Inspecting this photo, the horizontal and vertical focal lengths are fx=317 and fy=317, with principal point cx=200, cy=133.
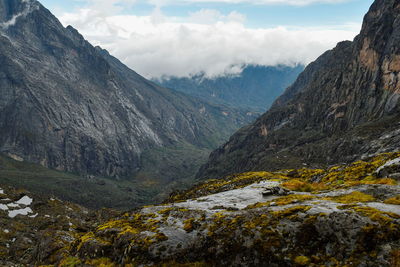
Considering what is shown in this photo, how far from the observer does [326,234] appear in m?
23.4

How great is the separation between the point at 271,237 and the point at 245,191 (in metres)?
17.9

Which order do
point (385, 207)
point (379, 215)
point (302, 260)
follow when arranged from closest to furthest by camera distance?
point (302, 260)
point (379, 215)
point (385, 207)

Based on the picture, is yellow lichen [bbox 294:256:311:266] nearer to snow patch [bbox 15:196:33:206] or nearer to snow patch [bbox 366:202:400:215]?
snow patch [bbox 366:202:400:215]

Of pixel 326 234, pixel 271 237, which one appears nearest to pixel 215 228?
pixel 271 237

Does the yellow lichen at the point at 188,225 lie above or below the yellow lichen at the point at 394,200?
below

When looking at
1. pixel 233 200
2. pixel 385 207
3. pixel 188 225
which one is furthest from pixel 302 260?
pixel 233 200

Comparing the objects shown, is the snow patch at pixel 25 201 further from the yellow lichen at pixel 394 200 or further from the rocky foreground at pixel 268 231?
the yellow lichen at pixel 394 200

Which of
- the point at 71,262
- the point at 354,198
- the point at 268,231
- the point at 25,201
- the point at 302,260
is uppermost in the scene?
the point at 354,198

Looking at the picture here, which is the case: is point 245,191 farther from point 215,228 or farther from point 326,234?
point 326,234

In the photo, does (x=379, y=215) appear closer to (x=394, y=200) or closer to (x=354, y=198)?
(x=394, y=200)

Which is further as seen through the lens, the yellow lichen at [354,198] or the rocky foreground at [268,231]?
the yellow lichen at [354,198]

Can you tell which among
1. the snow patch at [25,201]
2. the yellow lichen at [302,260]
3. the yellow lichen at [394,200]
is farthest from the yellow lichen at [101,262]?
the snow patch at [25,201]

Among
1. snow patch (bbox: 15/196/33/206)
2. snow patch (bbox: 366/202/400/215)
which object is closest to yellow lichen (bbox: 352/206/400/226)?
snow patch (bbox: 366/202/400/215)

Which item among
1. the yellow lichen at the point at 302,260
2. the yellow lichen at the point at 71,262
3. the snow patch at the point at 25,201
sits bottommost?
the snow patch at the point at 25,201
